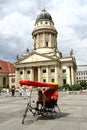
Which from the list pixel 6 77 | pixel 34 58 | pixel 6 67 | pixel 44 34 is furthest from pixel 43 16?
pixel 6 77

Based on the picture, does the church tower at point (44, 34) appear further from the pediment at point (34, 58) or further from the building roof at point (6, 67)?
the building roof at point (6, 67)

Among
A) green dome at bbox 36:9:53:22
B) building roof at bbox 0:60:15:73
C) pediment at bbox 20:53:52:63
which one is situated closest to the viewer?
pediment at bbox 20:53:52:63

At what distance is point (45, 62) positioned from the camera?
7725cm

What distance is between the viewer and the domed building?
76.9m

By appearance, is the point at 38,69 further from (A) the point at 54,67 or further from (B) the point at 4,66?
(B) the point at 4,66

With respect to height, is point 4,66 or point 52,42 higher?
point 52,42

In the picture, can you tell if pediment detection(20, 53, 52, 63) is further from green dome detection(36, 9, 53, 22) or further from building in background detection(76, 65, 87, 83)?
building in background detection(76, 65, 87, 83)

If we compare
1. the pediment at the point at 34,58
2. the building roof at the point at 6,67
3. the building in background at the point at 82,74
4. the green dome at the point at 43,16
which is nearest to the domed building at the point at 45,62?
the pediment at the point at 34,58

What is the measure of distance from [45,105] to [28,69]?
227 ft

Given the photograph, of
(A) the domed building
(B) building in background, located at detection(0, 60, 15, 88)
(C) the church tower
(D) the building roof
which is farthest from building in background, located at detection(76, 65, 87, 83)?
(B) building in background, located at detection(0, 60, 15, 88)

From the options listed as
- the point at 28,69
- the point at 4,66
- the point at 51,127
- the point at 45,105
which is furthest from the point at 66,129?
the point at 4,66

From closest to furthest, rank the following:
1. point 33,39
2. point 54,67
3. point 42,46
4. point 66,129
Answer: point 66,129 → point 54,67 → point 42,46 → point 33,39

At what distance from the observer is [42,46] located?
8519 cm

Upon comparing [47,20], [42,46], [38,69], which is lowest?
[38,69]
